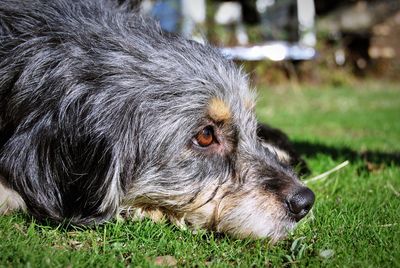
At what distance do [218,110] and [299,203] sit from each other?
855mm

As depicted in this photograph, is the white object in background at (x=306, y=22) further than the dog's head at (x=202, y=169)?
Yes

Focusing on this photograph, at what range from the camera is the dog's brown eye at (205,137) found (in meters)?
3.99

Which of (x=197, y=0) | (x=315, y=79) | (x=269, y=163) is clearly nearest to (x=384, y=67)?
(x=315, y=79)

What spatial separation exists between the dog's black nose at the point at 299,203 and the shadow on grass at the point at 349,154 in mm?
2792

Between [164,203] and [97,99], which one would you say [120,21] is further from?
[164,203]

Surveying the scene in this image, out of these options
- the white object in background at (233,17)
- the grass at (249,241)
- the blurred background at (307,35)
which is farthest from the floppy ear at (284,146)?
the white object in background at (233,17)

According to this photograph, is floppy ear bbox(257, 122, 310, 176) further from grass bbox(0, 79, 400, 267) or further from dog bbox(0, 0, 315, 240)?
dog bbox(0, 0, 315, 240)

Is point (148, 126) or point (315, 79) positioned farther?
point (315, 79)

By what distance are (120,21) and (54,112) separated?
1.02m

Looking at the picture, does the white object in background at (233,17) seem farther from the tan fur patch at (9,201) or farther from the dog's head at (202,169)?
the tan fur patch at (9,201)

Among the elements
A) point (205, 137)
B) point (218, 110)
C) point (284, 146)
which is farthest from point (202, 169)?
point (284, 146)

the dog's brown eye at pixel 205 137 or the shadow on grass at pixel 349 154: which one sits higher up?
the dog's brown eye at pixel 205 137

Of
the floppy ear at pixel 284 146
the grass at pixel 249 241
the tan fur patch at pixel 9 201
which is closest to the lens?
the grass at pixel 249 241

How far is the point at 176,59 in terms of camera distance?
403 cm
